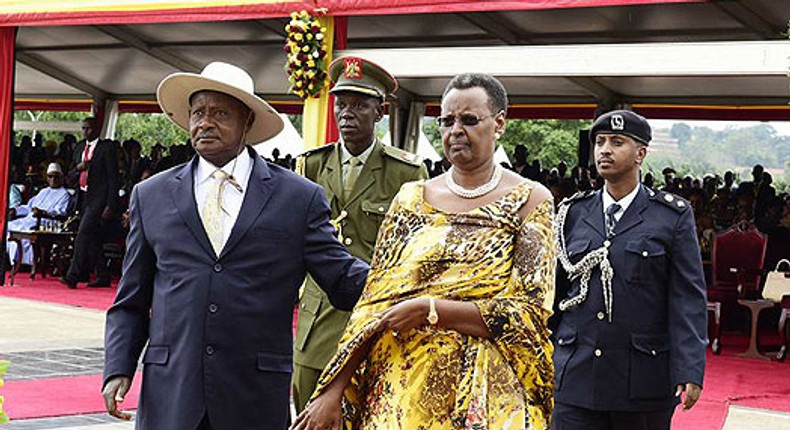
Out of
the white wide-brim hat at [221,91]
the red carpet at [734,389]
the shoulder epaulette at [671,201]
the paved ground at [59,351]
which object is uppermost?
the white wide-brim hat at [221,91]

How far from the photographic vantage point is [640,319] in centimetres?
534

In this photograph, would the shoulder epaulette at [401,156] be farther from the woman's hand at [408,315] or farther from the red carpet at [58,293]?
the red carpet at [58,293]

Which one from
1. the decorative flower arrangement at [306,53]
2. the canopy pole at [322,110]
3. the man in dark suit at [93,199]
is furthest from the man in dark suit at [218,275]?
the man in dark suit at [93,199]

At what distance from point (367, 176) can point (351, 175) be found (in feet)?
0.23

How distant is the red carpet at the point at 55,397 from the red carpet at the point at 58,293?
5.37m

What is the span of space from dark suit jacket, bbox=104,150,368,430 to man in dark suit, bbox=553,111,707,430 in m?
1.49

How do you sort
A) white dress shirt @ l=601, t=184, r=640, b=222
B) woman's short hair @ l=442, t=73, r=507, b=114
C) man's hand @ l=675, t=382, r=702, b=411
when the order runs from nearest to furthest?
1. woman's short hair @ l=442, t=73, r=507, b=114
2. man's hand @ l=675, t=382, r=702, b=411
3. white dress shirt @ l=601, t=184, r=640, b=222

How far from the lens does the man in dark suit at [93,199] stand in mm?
16891

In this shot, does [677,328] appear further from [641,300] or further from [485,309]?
[485,309]

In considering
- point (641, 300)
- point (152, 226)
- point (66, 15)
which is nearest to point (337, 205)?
point (641, 300)

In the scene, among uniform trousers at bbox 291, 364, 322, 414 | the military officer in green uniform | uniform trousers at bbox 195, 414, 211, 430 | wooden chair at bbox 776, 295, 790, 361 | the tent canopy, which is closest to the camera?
uniform trousers at bbox 195, 414, 211, 430

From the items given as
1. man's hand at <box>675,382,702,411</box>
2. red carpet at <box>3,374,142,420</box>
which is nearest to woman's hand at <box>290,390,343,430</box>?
man's hand at <box>675,382,702,411</box>

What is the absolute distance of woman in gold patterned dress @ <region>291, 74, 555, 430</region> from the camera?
11.9 ft

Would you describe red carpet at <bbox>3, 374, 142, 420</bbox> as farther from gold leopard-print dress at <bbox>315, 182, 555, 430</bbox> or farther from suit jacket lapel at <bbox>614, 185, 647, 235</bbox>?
gold leopard-print dress at <bbox>315, 182, 555, 430</bbox>
